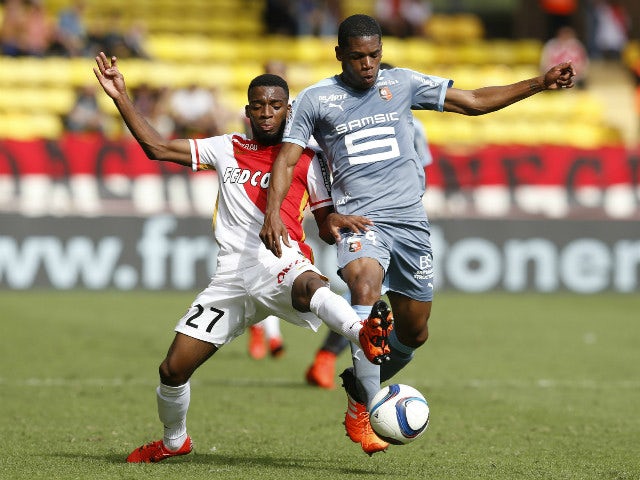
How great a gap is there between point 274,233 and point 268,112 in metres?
0.71

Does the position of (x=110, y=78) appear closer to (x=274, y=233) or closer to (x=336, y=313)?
(x=274, y=233)

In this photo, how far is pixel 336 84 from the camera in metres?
7.04

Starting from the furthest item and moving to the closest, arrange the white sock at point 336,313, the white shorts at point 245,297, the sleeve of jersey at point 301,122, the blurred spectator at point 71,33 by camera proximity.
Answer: the blurred spectator at point 71,33, the sleeve of jersey at point 301,122, the white shorts at point 245,297, the white sock at point 336,313

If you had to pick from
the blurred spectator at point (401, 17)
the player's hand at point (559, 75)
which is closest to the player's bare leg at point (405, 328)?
the player's hand at point (559, 75)

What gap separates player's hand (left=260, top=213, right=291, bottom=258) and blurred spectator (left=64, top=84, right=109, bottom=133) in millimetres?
12815

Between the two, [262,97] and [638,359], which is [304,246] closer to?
[262,97]

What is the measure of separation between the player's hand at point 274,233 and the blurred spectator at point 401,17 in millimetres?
18443

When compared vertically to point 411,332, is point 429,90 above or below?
above

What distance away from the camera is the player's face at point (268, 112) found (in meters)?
6.63

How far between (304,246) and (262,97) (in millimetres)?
813

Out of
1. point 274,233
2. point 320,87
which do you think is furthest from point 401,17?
point 274,233

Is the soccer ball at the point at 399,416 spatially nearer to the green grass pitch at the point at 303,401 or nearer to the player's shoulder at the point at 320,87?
the green grass pitch at the point at 303,401

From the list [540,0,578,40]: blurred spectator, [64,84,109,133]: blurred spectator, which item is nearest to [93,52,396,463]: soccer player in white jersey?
[64,84,109,133]: blurred spectator

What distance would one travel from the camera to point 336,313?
6.03 metres
